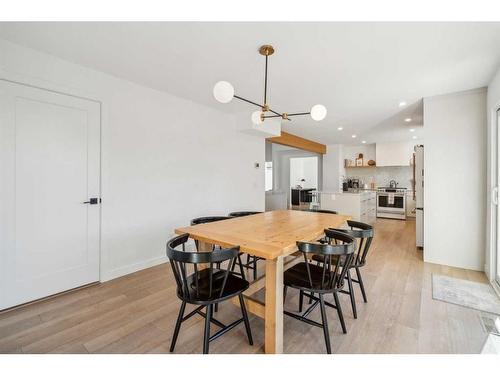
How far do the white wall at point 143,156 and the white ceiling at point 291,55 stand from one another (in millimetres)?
176

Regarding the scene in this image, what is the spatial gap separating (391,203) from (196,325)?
6.90 m

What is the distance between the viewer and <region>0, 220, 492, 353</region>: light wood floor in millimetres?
1679

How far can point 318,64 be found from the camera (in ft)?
8.13

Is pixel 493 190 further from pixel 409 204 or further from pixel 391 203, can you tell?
pixel 409 204

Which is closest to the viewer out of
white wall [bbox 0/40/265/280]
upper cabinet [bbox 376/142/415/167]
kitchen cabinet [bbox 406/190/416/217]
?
white wall [bbox 0/40/265/280]

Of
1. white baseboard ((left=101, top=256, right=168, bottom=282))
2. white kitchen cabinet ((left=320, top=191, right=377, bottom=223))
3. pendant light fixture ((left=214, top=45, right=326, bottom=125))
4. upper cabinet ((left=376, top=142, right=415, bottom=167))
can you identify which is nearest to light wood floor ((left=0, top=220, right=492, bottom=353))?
white baseboard ((left=101, top=256, right=168, bottom=282))

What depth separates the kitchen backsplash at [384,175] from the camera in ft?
24.8

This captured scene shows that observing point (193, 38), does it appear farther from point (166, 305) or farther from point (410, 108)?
point (410, 108)

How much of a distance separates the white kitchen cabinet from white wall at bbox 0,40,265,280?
120 inches

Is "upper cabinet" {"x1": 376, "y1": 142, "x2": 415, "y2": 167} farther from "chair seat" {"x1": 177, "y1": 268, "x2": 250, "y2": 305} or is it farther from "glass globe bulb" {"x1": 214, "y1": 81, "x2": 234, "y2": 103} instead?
"chair seat" {"x1": 177, "y1": 268, "x2": 250, "y2": 305}

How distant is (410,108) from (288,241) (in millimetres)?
3719

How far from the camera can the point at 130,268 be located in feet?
9.95

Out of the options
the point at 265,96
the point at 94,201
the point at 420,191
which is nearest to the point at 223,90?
the point at 265,96
